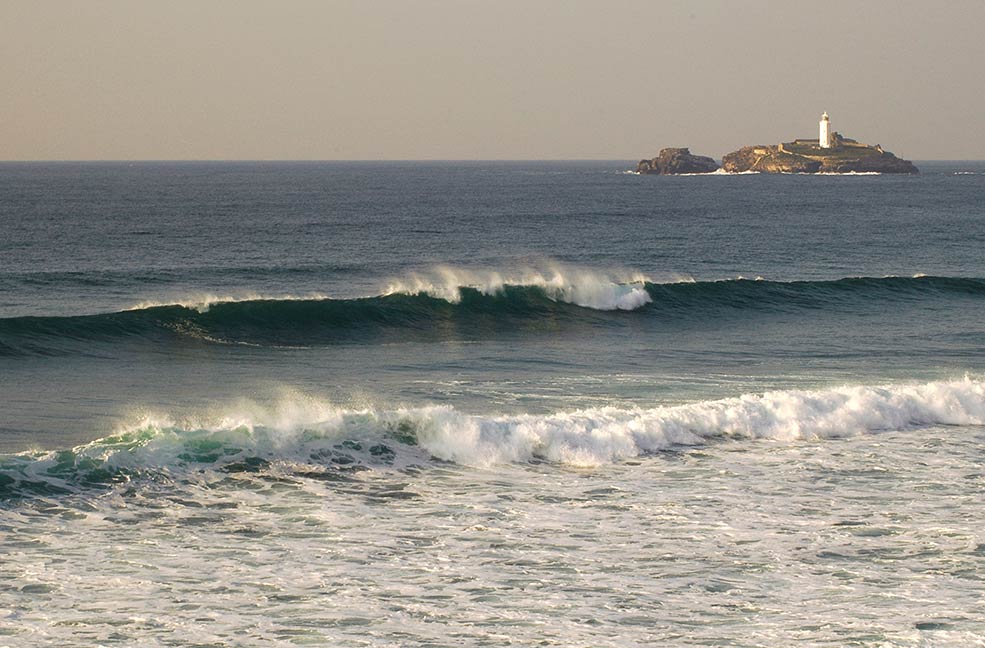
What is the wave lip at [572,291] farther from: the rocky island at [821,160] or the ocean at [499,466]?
the rocky island at [821,160]

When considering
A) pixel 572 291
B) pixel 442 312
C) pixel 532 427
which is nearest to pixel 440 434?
pixel 532 427

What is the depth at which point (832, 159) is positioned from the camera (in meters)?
189

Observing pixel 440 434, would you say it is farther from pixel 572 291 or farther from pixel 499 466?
pixel 572 291

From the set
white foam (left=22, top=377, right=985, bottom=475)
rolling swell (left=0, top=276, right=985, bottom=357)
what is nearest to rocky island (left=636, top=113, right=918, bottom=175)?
rolling swell (left=0, top=276, right=985, bottom=357)

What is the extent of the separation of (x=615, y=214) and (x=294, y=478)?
217 ft

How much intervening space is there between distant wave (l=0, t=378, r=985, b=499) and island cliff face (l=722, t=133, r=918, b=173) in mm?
179256

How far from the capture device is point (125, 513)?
35.3 feet

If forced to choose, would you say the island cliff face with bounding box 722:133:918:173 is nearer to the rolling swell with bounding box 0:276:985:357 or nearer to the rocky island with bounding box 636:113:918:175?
the rocky island with bounding box 636:113:918:175

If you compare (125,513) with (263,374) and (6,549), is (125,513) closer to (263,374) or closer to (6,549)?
(6,549)

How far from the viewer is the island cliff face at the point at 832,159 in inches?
7357

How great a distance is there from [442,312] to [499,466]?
13809 mm

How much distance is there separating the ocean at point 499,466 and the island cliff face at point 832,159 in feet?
535

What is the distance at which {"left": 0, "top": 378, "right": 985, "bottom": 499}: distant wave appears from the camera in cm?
1200

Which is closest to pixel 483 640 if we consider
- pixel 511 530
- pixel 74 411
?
pixel 511 530
